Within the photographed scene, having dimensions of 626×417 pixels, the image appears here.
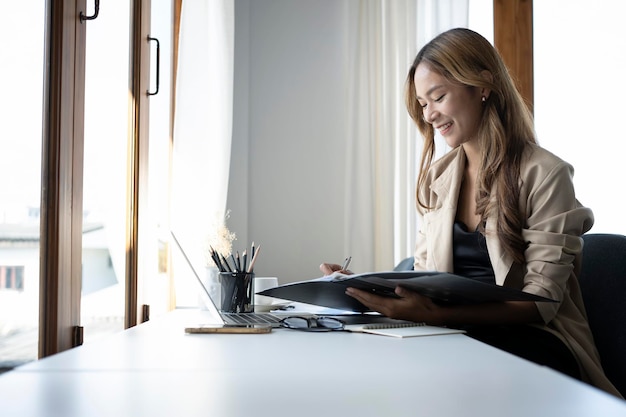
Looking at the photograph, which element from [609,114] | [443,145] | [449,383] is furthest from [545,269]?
[609,114]

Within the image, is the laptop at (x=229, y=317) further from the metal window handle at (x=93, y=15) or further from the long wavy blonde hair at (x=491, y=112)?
the metal window handle at (x=93, y=15)

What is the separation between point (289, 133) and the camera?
3557 millimetres

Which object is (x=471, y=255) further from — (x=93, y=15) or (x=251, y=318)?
(x=93, y=15)

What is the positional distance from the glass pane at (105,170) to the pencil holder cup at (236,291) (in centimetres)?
51

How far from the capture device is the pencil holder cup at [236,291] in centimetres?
151

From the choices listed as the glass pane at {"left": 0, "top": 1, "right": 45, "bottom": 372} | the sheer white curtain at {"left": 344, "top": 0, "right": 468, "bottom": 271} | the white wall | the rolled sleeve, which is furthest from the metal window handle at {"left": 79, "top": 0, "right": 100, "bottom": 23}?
the sheer white curtain at {"left": 344, "top": 0, "right": 468, "bottom": 271}

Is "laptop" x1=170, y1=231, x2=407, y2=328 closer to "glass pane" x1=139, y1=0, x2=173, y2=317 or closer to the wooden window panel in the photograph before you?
"glass pane" x1=139, y1=0, x2=173, y2=317

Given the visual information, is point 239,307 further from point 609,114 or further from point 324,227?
point 609,114

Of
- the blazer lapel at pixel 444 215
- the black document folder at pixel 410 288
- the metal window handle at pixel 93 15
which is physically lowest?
the black document folder at pixel 410 288

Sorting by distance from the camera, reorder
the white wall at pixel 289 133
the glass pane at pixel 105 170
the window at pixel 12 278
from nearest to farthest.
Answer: the window at pixel 12 278
the glass pane at pixel 105 170
the white wall at pixel 289 133

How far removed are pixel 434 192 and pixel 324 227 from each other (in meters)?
1.62

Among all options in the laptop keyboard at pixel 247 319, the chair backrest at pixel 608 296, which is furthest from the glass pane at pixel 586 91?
the laptop keyboard at pixel 247 319

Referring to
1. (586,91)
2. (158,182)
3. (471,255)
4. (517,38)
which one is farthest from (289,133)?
(471,255)

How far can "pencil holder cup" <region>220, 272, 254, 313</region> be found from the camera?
151 cm
